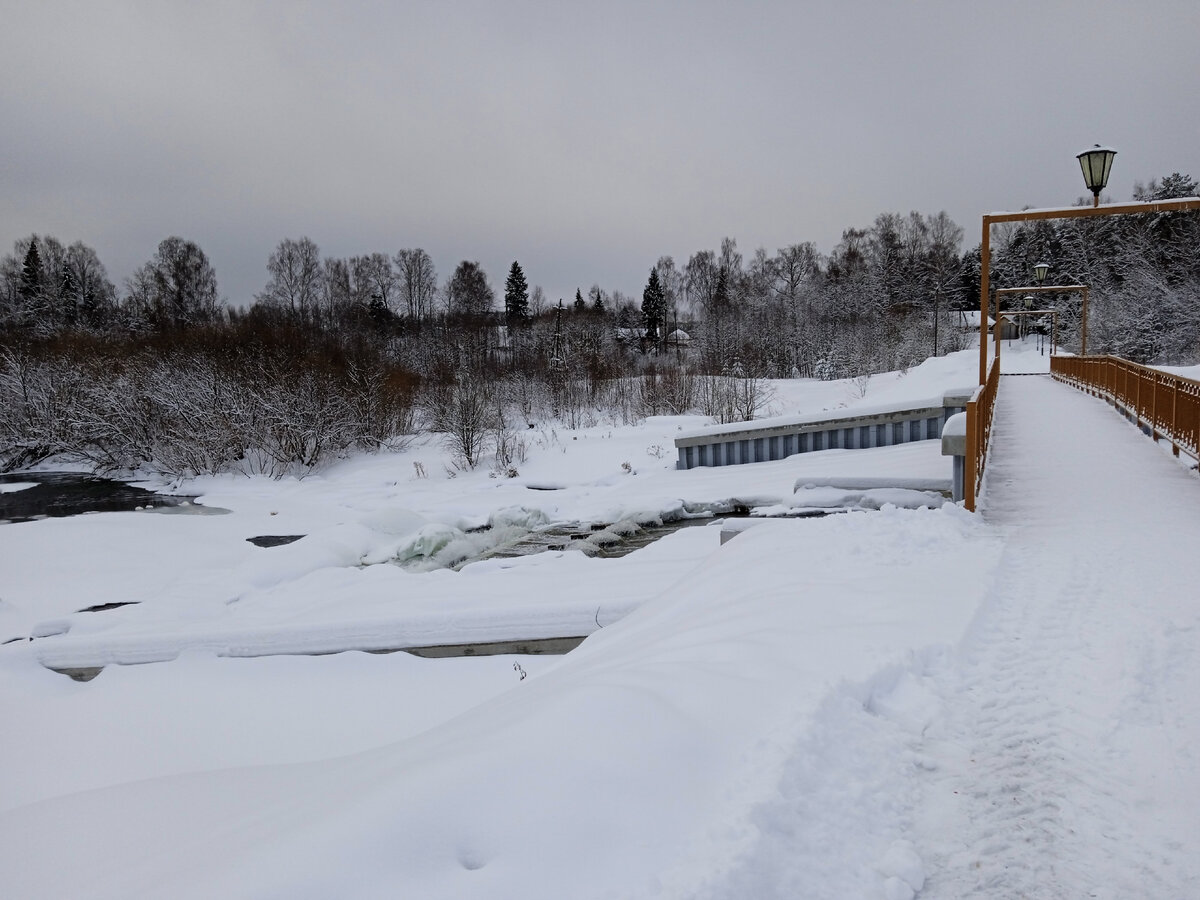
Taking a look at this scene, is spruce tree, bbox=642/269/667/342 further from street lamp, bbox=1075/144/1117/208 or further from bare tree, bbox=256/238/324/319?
street lamp, bbox=1075/144/1117/208

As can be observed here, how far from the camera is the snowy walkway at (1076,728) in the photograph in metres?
2.44

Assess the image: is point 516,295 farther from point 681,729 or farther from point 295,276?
point 681,729

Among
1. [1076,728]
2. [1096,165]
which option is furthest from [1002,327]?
[1076,728]

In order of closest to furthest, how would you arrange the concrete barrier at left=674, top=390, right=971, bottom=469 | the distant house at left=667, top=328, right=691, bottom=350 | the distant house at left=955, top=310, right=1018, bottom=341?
the concrete barrier at left=674, top=390, right=971, bottom=469, the distant house at left=955, top=310, right=1018, bottom=341, the distant house at left=667, top=328, right=691, bottom=350

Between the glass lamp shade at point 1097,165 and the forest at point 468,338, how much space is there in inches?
520

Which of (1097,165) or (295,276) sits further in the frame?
(295,276)

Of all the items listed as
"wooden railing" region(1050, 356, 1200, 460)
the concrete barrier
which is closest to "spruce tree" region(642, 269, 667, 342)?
"wooden railing" region(1050, 356, 1200, 460)

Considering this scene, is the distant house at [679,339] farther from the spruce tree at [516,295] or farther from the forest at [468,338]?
the spruce tree at [516,295]

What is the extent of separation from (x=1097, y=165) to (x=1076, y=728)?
29.3ft

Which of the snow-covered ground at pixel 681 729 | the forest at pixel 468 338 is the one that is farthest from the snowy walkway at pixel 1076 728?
the forest at pixel 468 338

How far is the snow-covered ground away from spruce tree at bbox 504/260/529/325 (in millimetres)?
66988

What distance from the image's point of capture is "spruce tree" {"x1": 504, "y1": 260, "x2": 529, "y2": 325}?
2928 inches

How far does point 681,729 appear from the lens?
3.06 meters

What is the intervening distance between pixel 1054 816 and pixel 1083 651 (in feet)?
5.57
